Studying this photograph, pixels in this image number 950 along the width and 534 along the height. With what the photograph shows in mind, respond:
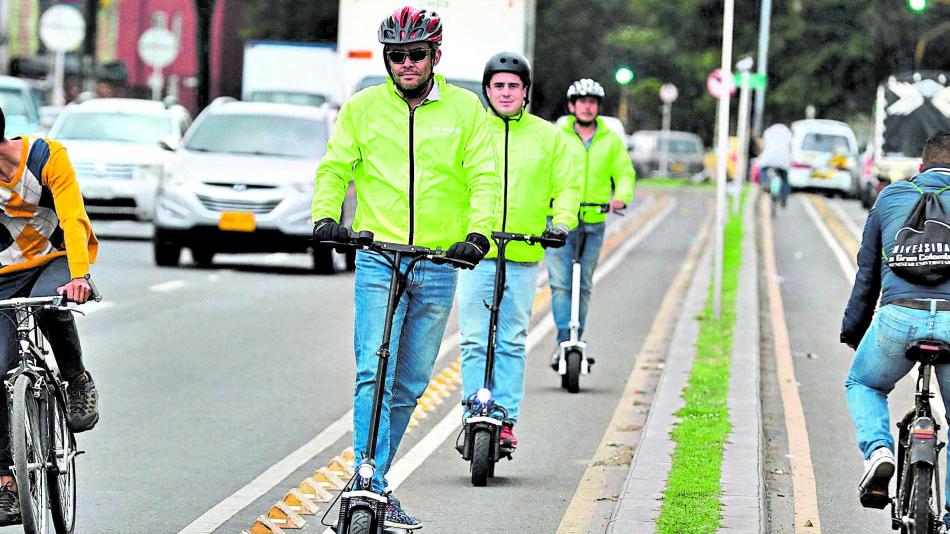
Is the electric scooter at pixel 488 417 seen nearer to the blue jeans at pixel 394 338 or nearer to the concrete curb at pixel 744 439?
the concrete curb at pixel 744 439

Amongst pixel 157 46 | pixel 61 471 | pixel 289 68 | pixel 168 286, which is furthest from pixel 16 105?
pixel 61 471

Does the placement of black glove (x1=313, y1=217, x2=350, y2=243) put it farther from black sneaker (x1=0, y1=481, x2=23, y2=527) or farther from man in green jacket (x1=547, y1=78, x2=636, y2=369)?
man in green jacket (x1=547, y1=78, x2=636, y2=369)

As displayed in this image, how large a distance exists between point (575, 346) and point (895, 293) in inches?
203

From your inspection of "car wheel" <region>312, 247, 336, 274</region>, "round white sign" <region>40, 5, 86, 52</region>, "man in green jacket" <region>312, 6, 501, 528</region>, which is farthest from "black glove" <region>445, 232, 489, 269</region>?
"round white sign" <region>40, 5, 86, 52</region>

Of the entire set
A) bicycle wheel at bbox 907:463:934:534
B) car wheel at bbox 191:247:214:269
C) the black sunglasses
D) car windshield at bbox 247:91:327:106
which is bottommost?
car wheel at bbox 191:247:214:269

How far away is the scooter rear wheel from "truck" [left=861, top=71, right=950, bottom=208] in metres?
32.2

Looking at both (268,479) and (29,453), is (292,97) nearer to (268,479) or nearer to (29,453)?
(268,479)

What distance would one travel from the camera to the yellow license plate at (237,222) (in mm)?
19828

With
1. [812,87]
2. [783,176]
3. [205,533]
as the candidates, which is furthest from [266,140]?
[812,87]

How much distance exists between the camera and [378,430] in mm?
6613

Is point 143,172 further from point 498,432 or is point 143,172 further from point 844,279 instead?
point 498,432

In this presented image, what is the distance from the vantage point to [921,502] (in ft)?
20.5

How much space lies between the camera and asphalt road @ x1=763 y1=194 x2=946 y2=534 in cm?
827

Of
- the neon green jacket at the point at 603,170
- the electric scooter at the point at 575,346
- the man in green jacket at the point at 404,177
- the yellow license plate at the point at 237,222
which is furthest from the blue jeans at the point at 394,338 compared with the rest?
the yellow license plate at the point at 237,222
